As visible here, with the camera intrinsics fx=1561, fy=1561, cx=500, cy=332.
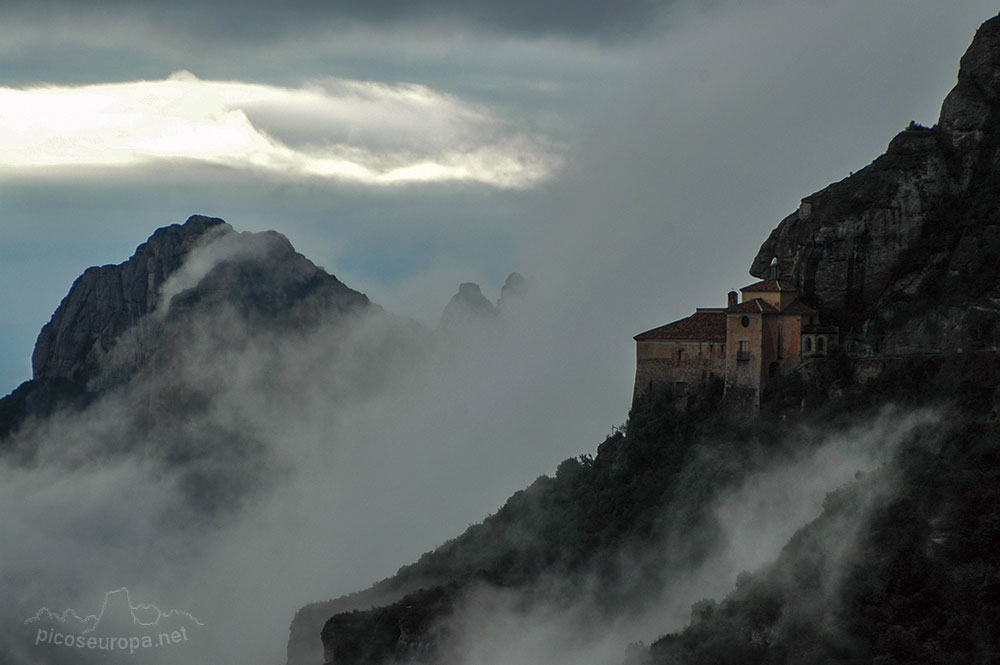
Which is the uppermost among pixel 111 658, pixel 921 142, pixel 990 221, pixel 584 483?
pixel 921 142

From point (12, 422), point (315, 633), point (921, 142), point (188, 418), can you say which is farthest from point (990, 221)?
point (12, 422)

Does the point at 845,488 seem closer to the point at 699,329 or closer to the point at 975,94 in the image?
the point at 699,329

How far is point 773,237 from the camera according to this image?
90312 mm

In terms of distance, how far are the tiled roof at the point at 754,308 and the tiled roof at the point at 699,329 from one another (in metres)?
2.35

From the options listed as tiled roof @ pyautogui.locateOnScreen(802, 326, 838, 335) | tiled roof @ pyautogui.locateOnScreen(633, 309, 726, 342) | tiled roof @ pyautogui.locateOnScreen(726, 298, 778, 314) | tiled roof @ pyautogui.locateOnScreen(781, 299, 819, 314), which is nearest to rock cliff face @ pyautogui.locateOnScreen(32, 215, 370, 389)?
tiled roof @ pyautogui.locateOnScreen(633, 309, 726, 342)

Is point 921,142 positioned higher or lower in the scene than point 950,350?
higher

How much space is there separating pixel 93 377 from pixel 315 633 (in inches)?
3649

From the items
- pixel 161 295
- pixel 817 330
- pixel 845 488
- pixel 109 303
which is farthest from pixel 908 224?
pixel 109 303

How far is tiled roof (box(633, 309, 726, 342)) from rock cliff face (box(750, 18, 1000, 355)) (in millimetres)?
4632

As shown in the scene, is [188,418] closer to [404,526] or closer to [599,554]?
[404,526]

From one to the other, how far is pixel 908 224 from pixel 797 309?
7.97m

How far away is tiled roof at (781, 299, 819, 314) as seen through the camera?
8300 centimetres

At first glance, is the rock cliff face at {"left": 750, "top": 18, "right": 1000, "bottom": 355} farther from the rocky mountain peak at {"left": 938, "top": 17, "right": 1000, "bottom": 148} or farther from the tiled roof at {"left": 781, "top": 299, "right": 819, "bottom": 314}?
the tiled roof at {"left": 781, "top": 299, "right": 819, "bottom": 314}

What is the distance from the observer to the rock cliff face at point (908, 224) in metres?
81.8
